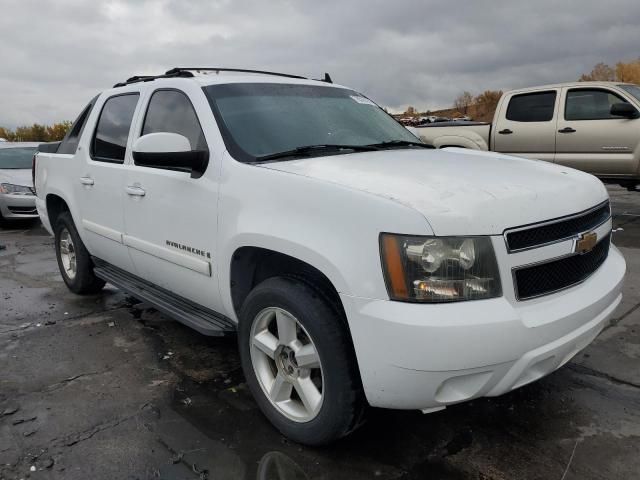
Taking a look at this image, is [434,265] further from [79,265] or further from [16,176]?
[16,176]

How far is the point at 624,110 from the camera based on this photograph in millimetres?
7598

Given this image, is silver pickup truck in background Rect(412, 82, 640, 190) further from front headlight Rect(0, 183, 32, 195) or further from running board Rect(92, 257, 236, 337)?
front headlight Rect(0, 183, 32, 195)

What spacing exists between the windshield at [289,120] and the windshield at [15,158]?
9505mm

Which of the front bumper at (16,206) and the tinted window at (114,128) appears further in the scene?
the front bumper at (16,206)

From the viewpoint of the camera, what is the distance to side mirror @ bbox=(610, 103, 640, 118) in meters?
7.59

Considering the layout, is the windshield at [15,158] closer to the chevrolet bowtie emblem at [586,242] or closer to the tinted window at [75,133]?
the tinted window at [75,133]

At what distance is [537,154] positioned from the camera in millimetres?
8492

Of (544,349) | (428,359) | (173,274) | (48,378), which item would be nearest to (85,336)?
(48,378)

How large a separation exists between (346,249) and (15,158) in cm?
1120

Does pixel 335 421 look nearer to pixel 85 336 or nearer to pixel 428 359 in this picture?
pixel 428 359

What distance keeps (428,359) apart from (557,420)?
3.91 ft

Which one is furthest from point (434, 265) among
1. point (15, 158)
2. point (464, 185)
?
point (15, 158)

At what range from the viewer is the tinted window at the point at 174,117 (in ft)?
10.6

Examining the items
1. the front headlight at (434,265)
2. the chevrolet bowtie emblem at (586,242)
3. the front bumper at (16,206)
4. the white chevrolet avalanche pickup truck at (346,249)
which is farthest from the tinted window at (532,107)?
the front bumper at (16,206)
